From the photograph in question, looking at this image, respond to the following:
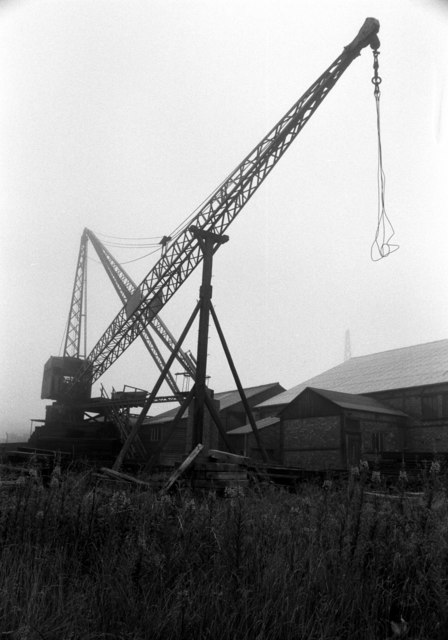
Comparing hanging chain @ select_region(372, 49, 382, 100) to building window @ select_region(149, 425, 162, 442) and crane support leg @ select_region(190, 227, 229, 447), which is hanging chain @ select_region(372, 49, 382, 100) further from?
building window @ select_region(149, 425, 162, 442)

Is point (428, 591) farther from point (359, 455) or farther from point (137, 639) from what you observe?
point (359, 455)

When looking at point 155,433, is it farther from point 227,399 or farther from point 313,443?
point 313,443

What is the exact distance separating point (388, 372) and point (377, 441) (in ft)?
22.1

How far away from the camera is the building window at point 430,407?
2520cm

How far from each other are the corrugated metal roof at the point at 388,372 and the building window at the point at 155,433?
7737mm

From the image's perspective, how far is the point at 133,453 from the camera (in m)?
30.0

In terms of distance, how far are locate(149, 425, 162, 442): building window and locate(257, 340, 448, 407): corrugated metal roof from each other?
7737 millimetres

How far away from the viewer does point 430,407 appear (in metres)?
25.4

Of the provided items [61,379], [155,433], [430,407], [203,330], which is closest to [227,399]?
[155,433]

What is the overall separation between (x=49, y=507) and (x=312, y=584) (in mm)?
2303

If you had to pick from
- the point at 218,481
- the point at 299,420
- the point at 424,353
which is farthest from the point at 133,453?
the point at 218,481

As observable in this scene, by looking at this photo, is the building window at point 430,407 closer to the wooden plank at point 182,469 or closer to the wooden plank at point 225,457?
the wooden plank at point 225,457

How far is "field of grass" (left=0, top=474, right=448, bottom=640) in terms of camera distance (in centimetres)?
274

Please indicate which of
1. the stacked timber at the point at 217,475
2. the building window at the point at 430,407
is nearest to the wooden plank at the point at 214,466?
the stacked timber at the point at 217,475
